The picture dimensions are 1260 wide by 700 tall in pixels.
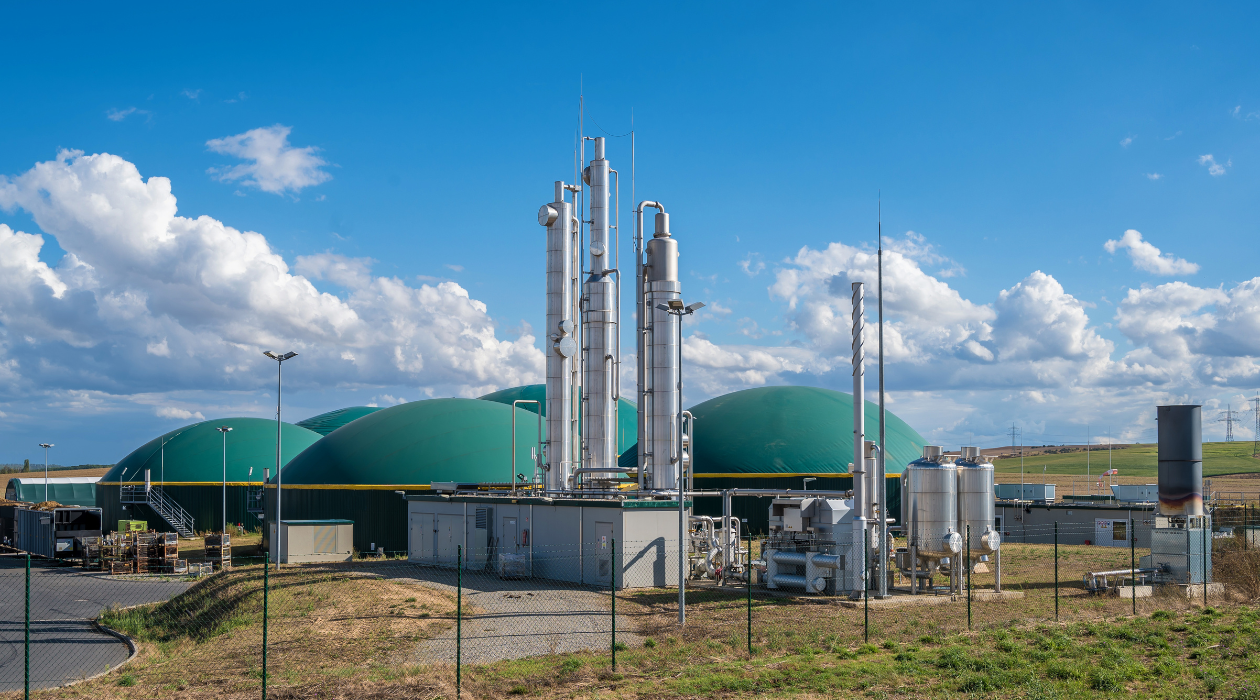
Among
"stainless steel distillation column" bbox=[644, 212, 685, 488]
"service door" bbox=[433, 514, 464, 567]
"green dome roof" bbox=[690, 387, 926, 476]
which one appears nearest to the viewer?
"stainless steel distillation column" bbox=[644, 212, 685, 488]

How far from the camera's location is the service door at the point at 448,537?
36562 millimetres

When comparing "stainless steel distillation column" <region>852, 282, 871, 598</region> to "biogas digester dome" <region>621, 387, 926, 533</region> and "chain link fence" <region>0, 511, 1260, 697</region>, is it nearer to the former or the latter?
"chain link fence" <region>0, 511, 1260, 697</region>

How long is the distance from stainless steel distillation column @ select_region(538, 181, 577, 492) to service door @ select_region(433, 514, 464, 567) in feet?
12.1

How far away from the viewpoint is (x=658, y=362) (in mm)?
36281

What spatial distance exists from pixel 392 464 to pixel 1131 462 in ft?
469

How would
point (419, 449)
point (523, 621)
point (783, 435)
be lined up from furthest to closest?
point (783, 435), point (419, 449), point (523, 621)

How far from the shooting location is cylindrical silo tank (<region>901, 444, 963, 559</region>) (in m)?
29.2

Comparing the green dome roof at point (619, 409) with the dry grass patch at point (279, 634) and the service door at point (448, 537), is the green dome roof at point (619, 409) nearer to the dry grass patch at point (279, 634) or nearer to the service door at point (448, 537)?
the service door at point (448, 537)

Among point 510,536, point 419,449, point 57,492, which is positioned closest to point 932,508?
point 510,536

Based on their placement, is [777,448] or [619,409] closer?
[777,448]

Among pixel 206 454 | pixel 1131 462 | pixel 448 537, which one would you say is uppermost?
pixel 206 454

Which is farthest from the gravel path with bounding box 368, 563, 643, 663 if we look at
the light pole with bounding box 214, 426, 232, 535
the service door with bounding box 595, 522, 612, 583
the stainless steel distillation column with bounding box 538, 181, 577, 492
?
the light pole with bounding box 214, 426, 232, 535

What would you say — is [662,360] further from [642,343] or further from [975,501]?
[975,501]

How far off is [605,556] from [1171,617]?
1554cm
